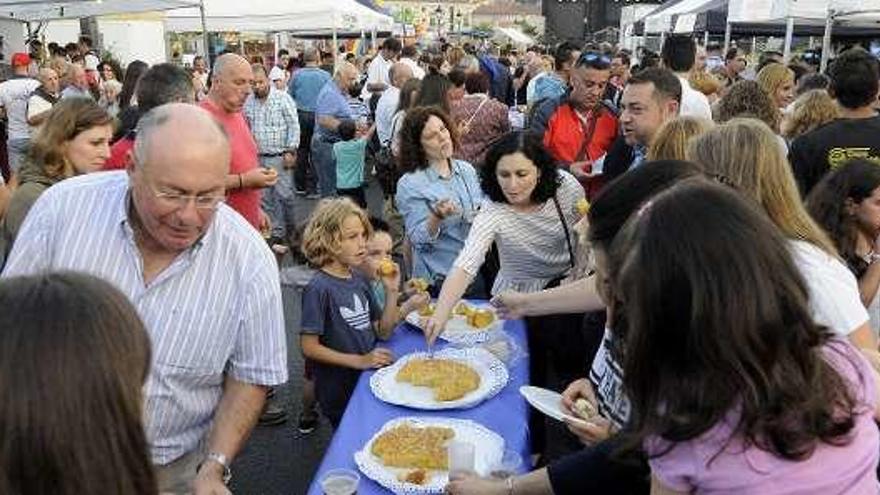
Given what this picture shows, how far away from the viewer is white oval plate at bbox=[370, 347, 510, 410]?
253 cm

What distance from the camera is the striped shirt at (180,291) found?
188 cm

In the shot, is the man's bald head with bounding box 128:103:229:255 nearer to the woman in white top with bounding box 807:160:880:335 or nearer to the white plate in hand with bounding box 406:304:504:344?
the white plate in hand with bounding box 406:304:504:344

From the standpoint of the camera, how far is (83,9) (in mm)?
12938

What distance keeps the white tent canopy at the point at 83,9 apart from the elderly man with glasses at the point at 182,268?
32.9 feet

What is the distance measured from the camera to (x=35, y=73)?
9336 millimetres

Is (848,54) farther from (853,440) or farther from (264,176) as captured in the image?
(853,440)

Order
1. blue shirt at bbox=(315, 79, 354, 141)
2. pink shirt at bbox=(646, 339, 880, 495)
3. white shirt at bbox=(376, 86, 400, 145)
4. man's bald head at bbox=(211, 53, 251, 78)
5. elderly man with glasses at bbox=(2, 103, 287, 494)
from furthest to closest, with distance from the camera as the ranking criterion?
blue shirt at bbox=(315, 79, 354, 141) < white shirt at bbox=(376, 86, 400, 145) < man's bald head at bbox=(211, 53, 251, 78) < elderly man with glasses at bbox=(2, 103, 287, 494) < pink shirt at bbox=(646, 339, 880, 495)

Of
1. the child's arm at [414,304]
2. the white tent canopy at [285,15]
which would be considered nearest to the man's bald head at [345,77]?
the white tent canopy at [285,15]

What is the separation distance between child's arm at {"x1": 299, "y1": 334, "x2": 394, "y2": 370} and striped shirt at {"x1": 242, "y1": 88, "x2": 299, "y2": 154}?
13.5 feet

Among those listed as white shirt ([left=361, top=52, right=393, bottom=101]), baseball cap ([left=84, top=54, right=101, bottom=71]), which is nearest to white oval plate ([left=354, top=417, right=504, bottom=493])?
white shirt ([left=361, top=52, right=393, bottom=101])

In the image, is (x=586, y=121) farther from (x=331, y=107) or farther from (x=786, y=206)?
(x=331, y=107)

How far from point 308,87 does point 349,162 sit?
2966mm

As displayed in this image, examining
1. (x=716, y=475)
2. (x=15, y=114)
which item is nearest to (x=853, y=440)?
(x=716, y=475)

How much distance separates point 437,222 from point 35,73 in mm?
7721
